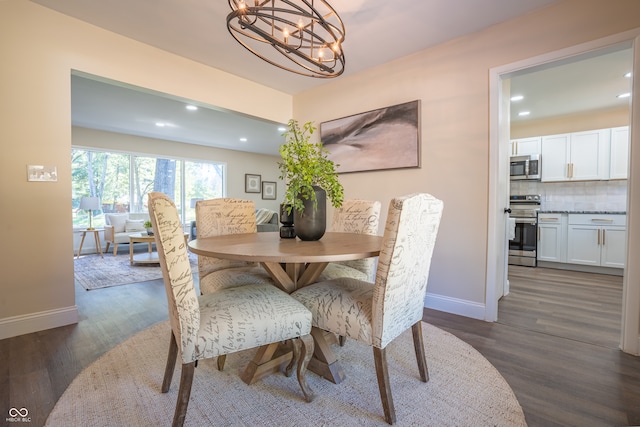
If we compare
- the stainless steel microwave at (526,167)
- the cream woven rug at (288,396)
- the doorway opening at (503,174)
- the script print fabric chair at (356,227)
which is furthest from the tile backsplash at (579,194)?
the cream woven rug at (288,396)

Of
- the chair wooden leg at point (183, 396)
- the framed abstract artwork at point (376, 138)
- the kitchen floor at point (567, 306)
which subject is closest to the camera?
the chair wooden leg at point (183, 396)

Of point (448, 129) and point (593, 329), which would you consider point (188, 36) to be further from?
point (593, 329)

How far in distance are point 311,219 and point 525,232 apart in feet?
14.4

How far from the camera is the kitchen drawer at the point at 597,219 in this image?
383cm

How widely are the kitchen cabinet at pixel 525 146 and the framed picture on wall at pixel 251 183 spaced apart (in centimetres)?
620

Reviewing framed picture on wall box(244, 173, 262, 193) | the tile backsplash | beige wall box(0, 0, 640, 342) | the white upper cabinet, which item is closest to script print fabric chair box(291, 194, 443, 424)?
beige wall box(0, 0, 640, 342)

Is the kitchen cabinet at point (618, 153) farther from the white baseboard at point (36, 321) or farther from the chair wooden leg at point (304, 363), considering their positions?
the white baseboard at point (36, 321)

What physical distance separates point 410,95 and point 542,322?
2279 millimetres

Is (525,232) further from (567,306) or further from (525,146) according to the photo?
(567,306)

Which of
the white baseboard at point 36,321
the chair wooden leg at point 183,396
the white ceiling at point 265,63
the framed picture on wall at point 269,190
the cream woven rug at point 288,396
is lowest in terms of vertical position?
the cream woven rug at point 288,396

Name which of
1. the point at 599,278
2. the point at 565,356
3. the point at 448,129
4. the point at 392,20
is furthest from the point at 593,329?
the point at 392,20

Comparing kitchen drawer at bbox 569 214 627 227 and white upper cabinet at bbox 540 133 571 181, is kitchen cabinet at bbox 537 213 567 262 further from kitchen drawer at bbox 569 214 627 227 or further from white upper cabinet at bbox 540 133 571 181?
white upper cabinet at bbox 540 133 571 181

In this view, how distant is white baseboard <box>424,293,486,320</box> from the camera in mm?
2384

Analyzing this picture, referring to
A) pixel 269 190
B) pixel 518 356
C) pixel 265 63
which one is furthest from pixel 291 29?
pixel 269 190
